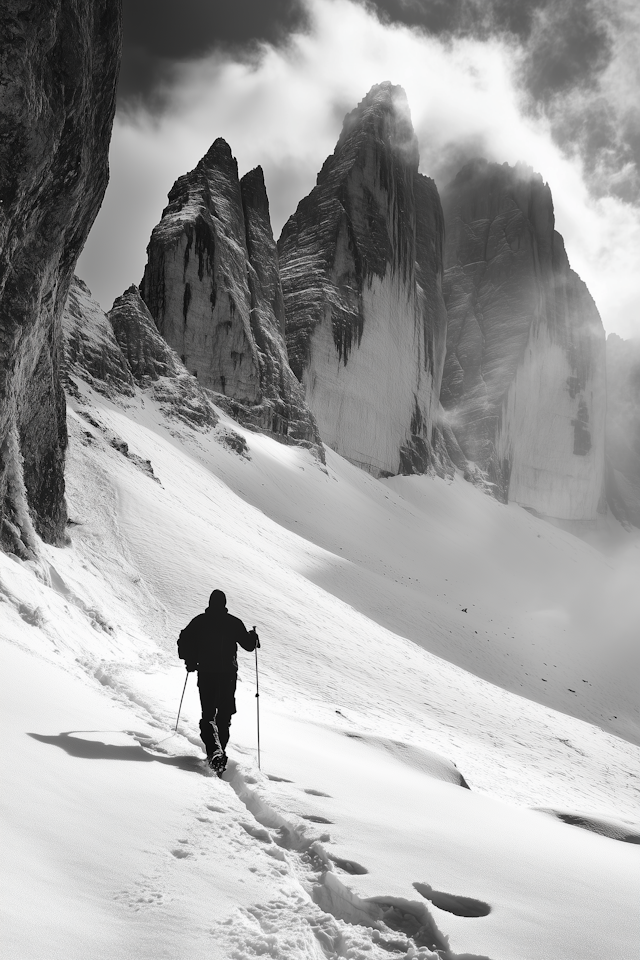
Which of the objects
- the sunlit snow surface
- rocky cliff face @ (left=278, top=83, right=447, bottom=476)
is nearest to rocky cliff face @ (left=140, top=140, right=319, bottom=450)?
rocky cliff face @ (left=278, top=83, right=447, bottom=476)

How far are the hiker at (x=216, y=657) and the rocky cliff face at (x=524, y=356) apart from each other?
7711 centimetres

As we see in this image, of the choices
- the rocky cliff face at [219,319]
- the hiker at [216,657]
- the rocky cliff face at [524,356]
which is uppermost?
the rocky cliff face at [524,356]

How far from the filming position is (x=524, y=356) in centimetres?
8975

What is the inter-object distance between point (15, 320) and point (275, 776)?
29.0 feet

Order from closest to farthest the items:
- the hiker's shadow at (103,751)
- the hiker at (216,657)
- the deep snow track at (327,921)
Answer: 1. the deep snow track at (327,921)
2. the hiker's shadow at (103,751)
3. the hiker at (216,657)

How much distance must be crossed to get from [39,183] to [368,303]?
6080 cm

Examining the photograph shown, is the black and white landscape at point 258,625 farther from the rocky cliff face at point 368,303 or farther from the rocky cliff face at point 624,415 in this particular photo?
the rocky cliff face at point 624,415

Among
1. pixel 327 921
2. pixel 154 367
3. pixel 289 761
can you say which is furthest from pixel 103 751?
pixel 154 367

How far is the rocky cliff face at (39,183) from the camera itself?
8.16 meters

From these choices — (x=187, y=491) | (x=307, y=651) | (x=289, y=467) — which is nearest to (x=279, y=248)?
(x=289, y=467)

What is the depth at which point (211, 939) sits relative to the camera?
2.03 meters

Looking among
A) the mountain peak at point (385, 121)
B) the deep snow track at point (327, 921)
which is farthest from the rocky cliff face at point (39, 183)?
the mountain peak at point (385, 121)

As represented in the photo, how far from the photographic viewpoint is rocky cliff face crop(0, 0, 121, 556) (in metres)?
8.16

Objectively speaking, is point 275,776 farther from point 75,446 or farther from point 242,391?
point 242,391
